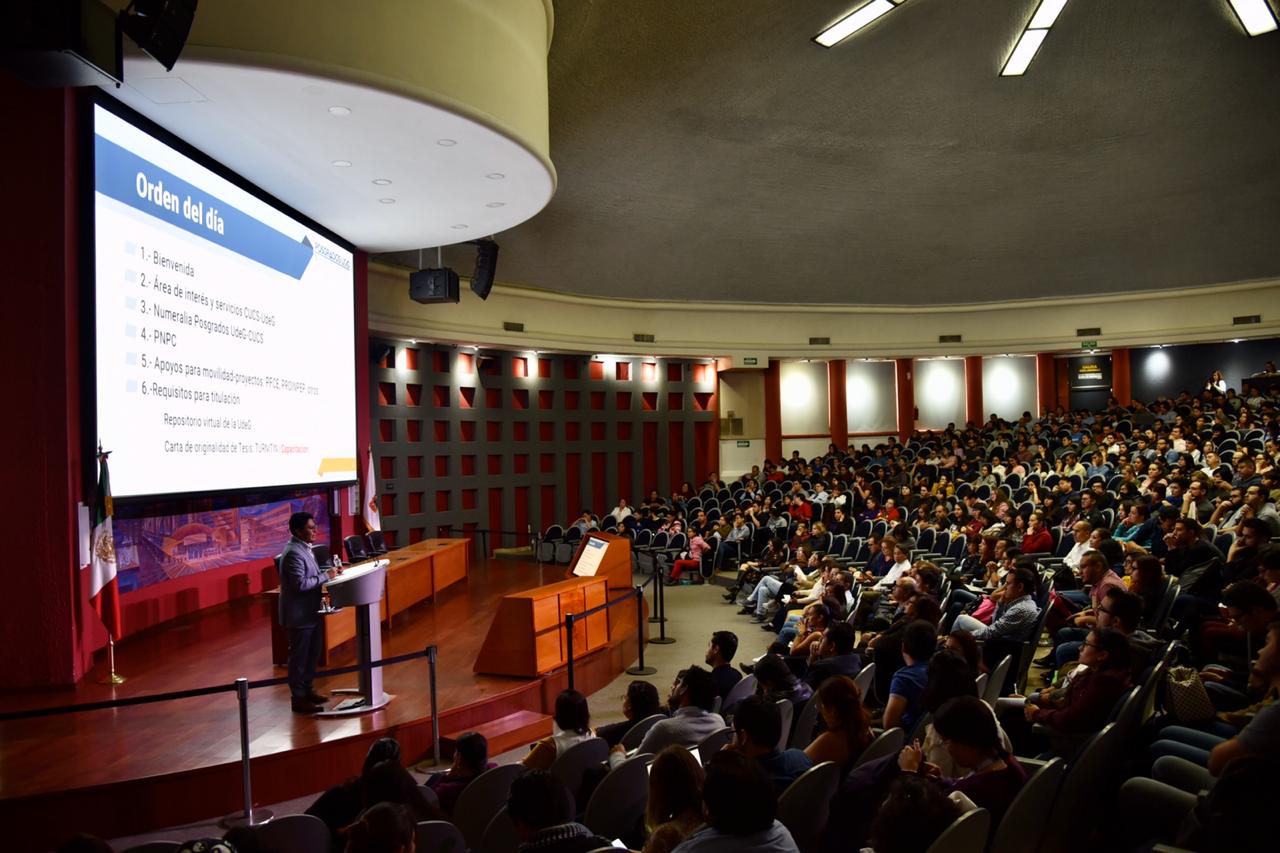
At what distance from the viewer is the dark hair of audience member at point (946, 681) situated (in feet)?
10.8

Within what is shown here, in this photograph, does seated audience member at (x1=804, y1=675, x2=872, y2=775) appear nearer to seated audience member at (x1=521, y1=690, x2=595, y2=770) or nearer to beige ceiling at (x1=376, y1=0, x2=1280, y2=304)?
seated audience member at (x1=521, y1=690, x2=595, y2=770)

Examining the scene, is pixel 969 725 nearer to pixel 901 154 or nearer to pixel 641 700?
pixel 641 700

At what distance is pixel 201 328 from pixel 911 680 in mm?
5481

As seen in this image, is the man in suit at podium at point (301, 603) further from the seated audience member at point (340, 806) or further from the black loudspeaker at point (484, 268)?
the black loudspeaker at point (484, 268)

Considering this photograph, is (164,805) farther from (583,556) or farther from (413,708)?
(583,556)

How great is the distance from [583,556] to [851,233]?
30.3ft

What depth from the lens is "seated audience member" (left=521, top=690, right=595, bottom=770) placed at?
12.0 feet

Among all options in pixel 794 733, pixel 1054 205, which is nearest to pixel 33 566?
pixel 794 733

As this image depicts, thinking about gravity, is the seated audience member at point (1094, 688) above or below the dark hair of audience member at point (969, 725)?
below

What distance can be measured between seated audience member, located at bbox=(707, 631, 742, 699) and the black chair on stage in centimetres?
511

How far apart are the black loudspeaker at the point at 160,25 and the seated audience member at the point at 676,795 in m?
4.16

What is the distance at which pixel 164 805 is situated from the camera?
14.3 ft

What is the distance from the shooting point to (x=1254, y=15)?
8.56m

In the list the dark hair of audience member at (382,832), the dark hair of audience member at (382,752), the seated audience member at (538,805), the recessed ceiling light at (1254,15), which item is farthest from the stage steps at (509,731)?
the recessed ceiling light at (1254,15)
